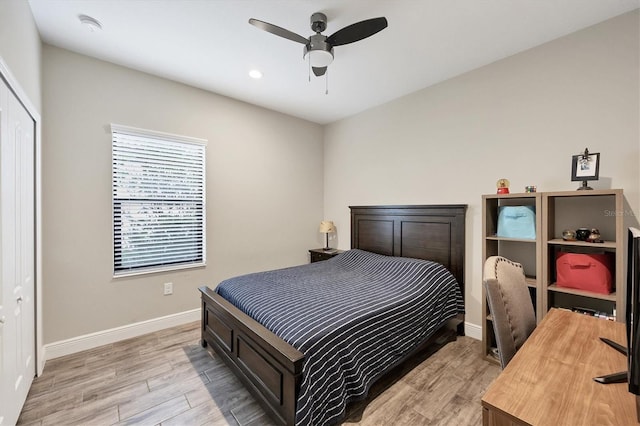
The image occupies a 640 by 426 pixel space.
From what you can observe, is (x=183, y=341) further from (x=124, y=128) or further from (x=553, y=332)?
(x=553, y=332)

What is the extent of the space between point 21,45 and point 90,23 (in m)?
0.57

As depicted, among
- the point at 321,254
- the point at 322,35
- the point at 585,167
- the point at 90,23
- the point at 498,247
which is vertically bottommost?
the point at 321,254

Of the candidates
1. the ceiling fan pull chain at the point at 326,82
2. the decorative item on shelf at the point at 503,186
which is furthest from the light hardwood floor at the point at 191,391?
the ceiling fan pull chain at the point at 326,82

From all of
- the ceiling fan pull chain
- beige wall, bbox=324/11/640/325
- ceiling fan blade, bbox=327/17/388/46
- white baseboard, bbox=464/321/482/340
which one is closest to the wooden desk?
beige wall, bbox=324/11/640/325

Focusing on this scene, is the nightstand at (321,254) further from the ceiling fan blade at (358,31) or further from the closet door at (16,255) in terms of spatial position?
the closet door at (16,255)

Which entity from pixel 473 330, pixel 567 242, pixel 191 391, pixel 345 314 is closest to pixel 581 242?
pixel 567 242

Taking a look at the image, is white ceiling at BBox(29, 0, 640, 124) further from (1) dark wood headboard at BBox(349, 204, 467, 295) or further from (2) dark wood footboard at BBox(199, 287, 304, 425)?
(2) dark wood footboard at BBox(199, 287, 304, 425)

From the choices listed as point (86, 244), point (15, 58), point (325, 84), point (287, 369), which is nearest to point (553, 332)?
point (287, 369)

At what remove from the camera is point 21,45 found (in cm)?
181

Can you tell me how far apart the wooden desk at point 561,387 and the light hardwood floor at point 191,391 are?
3.02ft

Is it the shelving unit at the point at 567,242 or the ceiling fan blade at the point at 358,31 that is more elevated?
the ceiling fan blade at the point at 358,31

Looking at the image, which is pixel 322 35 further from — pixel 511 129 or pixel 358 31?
pixel 511 129

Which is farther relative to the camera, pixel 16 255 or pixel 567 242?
pixel 567 242

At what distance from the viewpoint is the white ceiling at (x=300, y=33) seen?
6.64 feet
